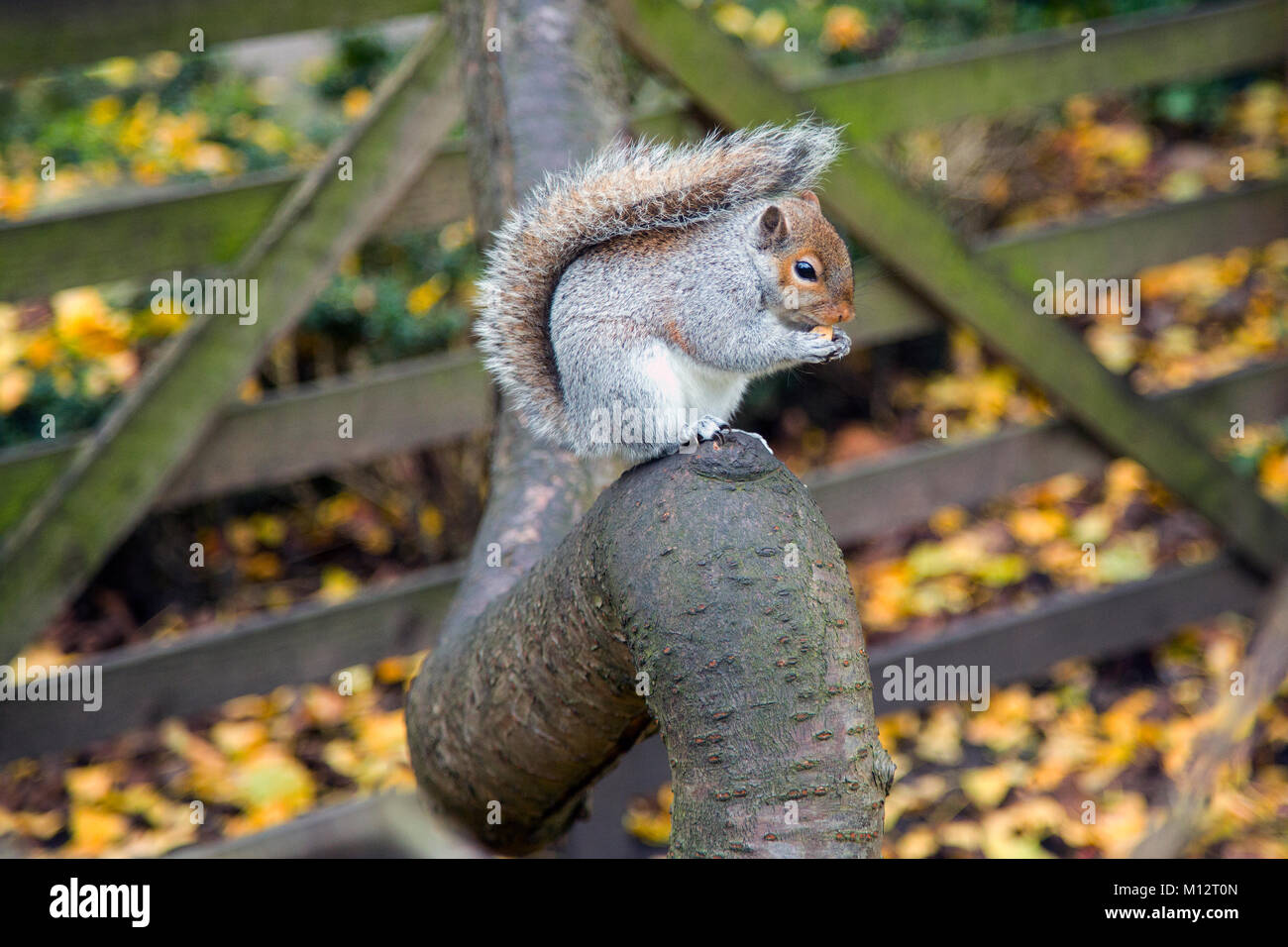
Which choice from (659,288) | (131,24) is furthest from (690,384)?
(131,24)

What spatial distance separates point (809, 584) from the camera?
732mm

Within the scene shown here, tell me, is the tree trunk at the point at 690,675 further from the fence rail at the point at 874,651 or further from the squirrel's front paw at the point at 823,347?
the fence rail at the point at 874,651

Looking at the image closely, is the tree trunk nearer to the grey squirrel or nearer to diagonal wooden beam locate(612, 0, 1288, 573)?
the grey squirrel

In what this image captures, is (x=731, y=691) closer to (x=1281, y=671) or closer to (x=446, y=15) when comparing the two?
(x=1281, y=671)

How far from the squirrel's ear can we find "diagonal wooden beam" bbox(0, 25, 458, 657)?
67 centimetres

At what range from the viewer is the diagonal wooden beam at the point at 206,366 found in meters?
1.61

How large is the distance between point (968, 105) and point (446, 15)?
88 centimetres

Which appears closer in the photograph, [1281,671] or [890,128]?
[1281,671]

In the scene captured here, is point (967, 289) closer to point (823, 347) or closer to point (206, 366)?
point (823, 347)

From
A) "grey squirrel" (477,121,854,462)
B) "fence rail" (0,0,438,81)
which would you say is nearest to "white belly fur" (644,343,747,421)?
"grey squirrel" (477,121,854,462)

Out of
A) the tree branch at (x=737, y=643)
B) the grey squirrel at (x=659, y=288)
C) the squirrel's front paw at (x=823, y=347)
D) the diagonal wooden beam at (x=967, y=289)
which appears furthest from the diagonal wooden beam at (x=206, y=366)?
the tree branch at (x=737, y=643)
